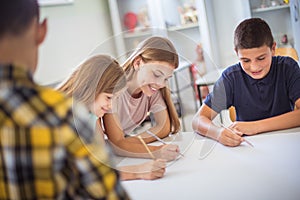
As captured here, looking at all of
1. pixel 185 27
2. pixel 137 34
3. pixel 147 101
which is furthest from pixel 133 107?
pixel 185 27

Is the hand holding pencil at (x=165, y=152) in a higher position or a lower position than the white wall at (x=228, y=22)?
lower

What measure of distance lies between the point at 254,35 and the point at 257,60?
61 mm

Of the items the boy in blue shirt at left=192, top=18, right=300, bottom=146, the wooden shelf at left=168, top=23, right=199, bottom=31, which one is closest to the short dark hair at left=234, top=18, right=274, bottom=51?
the boy in blue shirt at left=192, top=18, right=300, bottom=146

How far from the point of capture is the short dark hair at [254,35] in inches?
25.1

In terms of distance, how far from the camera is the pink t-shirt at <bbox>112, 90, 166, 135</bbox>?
0.60 meters

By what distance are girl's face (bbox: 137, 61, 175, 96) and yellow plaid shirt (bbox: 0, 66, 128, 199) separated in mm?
306

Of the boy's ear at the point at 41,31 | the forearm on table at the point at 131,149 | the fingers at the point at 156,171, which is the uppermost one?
the boy's ear at the point at 41,31

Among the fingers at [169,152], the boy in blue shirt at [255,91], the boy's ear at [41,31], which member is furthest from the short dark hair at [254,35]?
the boy's ear at [41,31]

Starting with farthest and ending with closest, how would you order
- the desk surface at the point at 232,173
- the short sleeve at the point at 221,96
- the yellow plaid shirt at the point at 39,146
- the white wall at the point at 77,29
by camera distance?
the white wall at the point at 77,29 → the short sleeve at the point at 221,96 → the desk surface at the point at 232,173 → the yellow plaid shirt at the point at 39,146

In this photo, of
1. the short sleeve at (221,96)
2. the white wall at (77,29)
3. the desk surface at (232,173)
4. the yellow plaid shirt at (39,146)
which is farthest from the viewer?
the white wall at (77,29)

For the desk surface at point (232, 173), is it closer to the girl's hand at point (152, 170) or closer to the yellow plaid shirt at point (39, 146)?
the girl's hand at point (152, 170)

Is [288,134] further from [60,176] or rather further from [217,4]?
[60,176]

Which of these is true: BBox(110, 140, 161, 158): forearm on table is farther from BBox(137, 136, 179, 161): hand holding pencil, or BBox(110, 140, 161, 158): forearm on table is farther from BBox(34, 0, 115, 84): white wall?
BBox(34, 0, 115, 84): white wall

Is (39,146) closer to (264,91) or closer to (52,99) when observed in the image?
(52,99)
